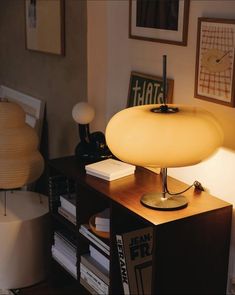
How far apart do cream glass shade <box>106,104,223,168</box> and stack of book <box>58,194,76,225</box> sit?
647mm

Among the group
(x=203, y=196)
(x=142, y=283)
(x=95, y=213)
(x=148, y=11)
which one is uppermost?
Result: (x=148, y=11)

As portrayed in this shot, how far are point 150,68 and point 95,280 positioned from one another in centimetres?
95

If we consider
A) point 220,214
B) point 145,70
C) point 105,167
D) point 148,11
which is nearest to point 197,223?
point 220,214

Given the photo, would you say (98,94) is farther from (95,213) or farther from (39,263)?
(39,263)

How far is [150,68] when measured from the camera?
7.61 feet

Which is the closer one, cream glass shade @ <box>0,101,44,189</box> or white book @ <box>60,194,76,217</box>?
white book @ <box>60,194,76,217</box>

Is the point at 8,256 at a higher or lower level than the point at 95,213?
lower

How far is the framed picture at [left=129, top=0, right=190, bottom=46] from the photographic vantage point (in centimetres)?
209

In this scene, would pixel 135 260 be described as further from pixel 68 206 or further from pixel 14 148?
pixel 14 148

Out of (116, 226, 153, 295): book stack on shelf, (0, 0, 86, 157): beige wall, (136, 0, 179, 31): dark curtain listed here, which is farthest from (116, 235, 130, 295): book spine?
(0, 0, 86, 157): beige wall

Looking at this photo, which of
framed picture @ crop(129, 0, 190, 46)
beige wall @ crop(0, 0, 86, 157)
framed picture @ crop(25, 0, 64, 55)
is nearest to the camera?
framed picture @ crop(129, 0, 190, 46)

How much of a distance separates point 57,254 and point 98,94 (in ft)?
2.71

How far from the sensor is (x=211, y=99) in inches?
78.6

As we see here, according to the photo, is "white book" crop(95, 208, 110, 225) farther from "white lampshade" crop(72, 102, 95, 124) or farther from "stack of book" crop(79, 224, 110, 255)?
"white lampshade" crop(72, 102, 95, 124)
